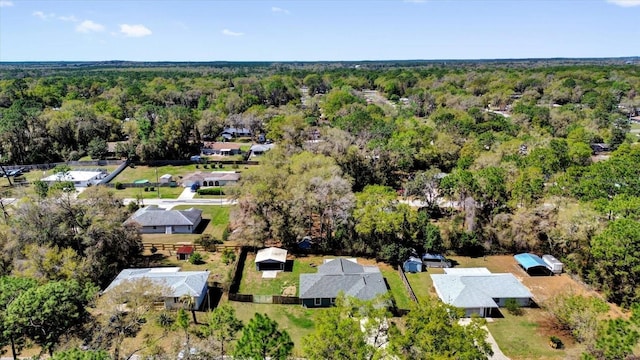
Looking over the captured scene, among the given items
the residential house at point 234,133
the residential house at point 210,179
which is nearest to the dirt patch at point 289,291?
the residential house at point 210,179

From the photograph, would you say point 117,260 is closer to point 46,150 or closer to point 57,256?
point 57,256

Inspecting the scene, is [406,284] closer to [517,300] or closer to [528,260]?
[517,300]

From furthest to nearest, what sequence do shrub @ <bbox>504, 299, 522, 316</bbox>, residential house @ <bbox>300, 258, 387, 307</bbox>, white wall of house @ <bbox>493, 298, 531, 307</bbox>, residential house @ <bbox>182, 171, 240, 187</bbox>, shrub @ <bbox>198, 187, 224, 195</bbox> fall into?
residential house @ <bbox>182, 171, 240, 187</bbox>
shrub @ <bbox>198, 187, 224, 195</bbox>
white wall of house @ <bbox>493, 298, 531, 307</bbox>
residential house @ <bbox>300, 258, 387, 307</bbox>
shrub @ <bbox>504, 299, 522, 316</bbox>

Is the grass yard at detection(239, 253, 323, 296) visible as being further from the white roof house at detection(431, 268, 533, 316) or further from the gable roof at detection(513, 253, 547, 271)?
the gable roof at detection(513, 253, 547, 271)

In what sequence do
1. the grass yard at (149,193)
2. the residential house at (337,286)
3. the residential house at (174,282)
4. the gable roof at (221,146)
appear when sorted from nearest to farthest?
the residential house at (174,282)
the residential house at (337,286)
the grass yard at (149,193)
the gable roof at (221,146)

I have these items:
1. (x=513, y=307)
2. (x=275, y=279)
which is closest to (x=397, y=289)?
(x=513, y=307)

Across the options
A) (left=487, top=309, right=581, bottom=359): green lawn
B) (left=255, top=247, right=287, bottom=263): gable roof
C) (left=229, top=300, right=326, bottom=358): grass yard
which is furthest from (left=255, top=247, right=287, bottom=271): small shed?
(left=487, top=309, right=581, bottom=359): green lawn

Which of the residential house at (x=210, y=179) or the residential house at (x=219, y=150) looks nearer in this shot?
the residential house at (x=210, y=179)

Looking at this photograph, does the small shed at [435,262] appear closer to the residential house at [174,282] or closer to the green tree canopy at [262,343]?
the residential house at [174,282]
